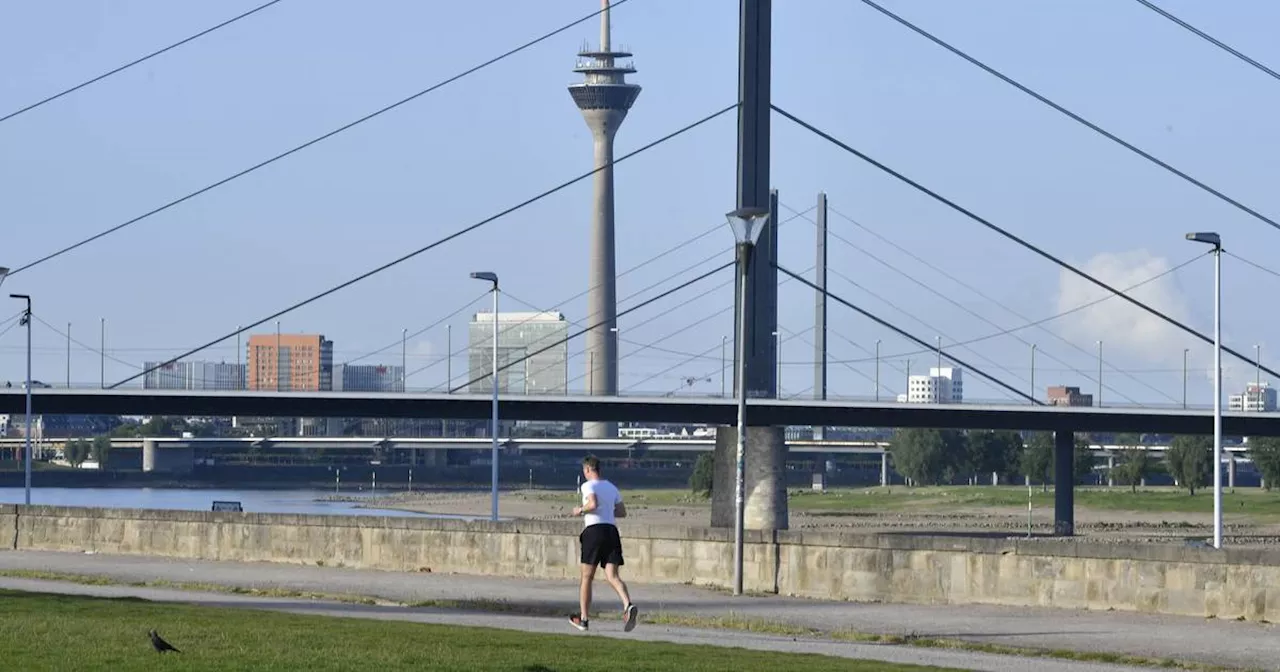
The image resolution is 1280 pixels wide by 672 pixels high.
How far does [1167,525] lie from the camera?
322ft

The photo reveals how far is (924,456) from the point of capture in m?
165

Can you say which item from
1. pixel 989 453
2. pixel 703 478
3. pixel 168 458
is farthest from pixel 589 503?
pixel 168 458

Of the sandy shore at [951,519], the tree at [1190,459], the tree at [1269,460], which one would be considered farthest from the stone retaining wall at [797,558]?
the tree at [1269,460]

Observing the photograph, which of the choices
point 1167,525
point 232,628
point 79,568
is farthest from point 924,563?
point 1167,525

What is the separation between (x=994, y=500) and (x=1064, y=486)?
145ft

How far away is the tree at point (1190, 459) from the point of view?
130250 mm

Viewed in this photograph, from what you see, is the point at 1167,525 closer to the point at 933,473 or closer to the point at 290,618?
the point at 933,473

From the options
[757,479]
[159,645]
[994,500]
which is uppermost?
[757,479]

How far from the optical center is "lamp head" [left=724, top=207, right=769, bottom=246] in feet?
83.8

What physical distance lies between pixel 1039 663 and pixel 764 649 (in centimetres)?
212

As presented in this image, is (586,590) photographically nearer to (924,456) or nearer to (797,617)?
(797,617)

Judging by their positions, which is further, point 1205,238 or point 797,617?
point 1205,238

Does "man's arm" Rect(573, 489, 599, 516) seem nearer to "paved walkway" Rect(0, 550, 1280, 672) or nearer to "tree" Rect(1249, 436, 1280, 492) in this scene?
"paved walkway" Rect(0, 550, 1280, 672)

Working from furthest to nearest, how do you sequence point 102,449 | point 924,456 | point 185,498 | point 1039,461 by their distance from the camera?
point 102,449, point 924,456, point 1039,461, point 185,498
